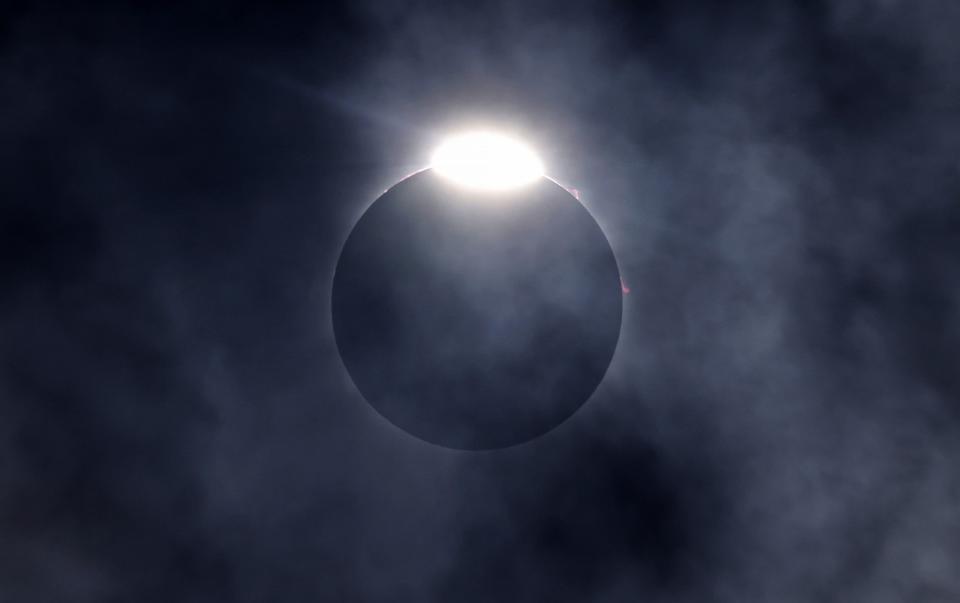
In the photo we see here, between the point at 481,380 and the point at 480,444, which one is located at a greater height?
the point at 481,380

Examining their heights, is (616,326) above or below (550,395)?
above

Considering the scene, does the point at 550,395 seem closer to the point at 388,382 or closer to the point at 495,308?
the point at 495,308

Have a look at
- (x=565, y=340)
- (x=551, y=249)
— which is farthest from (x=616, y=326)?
(x=551, y=249)

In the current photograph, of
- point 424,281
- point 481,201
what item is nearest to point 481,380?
point 424,281

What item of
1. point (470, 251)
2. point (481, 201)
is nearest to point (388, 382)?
point (470, 251)

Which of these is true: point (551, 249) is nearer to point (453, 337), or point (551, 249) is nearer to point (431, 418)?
point (453, 337)

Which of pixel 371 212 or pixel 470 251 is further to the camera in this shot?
pixel 470 251

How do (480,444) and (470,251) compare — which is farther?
(470,251)

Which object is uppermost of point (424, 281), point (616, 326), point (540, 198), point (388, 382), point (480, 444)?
point (540, 198)
